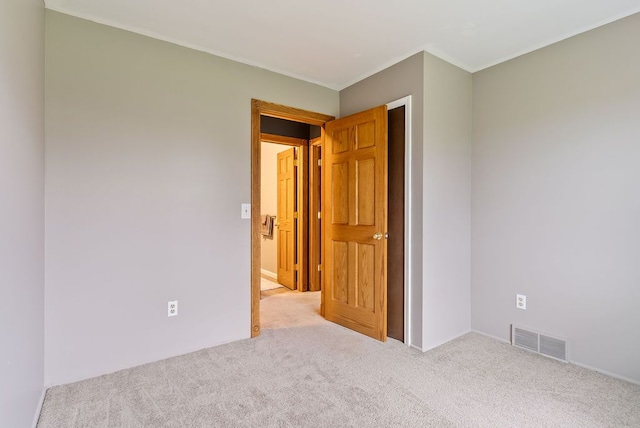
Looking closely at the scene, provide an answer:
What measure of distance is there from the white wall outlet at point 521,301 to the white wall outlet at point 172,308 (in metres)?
2.85

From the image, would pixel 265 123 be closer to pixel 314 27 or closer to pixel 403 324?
pixel 314 27

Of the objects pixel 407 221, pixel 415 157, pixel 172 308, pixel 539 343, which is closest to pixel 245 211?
pixel 172 308

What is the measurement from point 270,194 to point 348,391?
13.3 feet

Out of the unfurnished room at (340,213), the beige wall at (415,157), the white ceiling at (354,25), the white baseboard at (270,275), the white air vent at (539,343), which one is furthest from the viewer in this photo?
the white baseboard at (270,275)

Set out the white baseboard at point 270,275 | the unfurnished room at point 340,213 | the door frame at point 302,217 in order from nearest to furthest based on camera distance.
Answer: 1. the unfurnished room at point 340,213
2. the door frame at point 302,217
3. the white baseboard at point 270,275

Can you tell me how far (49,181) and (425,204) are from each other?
8.82 ft

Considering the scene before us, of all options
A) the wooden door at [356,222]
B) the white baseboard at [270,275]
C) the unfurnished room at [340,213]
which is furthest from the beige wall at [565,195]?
the white baseboard at [270,275]

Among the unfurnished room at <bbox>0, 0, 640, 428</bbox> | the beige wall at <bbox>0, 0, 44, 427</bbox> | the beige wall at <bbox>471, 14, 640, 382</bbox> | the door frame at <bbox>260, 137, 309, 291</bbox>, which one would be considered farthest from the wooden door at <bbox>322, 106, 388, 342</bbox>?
the beige wall at <bbox>0, 0, 44, 427</bbox>

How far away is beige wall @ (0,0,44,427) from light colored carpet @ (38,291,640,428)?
43 centimetres

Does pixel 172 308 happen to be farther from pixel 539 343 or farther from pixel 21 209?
pixel 539 343

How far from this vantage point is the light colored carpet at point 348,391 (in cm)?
184

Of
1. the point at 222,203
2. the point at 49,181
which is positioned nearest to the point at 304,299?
the point at 222,203

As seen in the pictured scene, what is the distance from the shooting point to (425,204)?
9.02 feet

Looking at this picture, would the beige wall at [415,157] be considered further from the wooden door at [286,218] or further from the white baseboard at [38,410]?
the white baseboard at [38,410]
